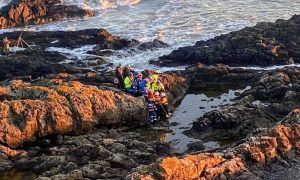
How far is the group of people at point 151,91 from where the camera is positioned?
63.0ft

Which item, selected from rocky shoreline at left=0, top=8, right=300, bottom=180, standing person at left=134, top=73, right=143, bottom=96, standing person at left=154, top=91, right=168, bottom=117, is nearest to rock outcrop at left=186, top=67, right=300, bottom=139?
rocky shoreline at left=0, top=8, right=300, bottom=180

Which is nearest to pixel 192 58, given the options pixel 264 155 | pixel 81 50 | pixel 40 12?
pixel 81 50

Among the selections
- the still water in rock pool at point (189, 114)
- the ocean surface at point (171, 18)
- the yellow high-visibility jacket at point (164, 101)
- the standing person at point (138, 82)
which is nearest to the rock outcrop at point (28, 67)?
the ocean surface at point (171, 18)

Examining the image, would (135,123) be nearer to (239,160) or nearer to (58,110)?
(58,110)

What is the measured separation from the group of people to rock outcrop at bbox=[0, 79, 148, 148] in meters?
0.37

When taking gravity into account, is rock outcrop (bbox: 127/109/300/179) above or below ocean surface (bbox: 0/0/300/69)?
above

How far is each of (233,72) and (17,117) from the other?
40.6 feet

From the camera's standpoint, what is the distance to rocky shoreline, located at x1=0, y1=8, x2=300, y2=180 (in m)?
12.4

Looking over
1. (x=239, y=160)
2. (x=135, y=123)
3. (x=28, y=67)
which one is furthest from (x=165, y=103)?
(x=28, y=67)

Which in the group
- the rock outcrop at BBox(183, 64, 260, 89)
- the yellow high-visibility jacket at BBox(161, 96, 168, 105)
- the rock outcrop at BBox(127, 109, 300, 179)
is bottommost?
the rock outcrop at BBox(183, 64, 260, 89)

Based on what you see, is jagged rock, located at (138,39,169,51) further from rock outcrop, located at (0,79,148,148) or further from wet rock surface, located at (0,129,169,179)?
wet rock surface, located at (0,129,169,179)

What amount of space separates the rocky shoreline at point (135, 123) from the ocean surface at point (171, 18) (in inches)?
258

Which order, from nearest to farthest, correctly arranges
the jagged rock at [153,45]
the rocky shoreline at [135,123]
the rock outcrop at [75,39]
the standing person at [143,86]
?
the rocky shoreline at [135,123], the standing person at [143,86], the jagged rock at [153,45], the rock outcrop at [75,39]

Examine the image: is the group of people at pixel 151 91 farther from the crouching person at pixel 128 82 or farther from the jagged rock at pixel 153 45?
the jagged rock at pixel 153 45
